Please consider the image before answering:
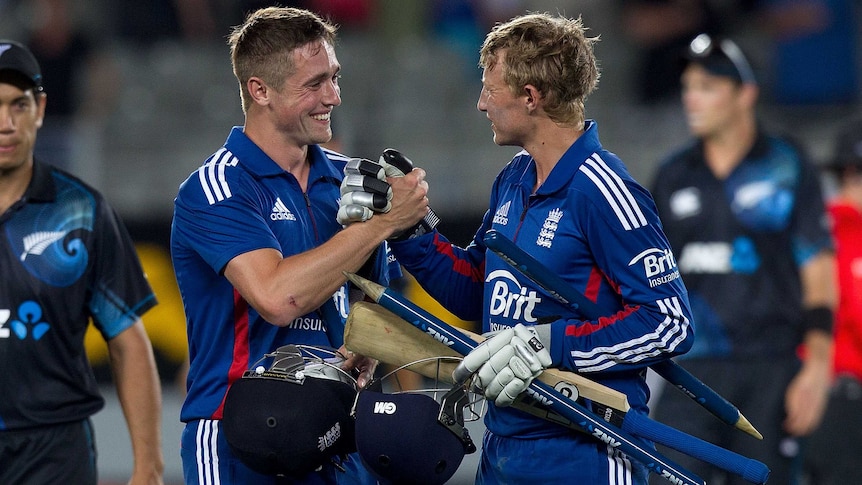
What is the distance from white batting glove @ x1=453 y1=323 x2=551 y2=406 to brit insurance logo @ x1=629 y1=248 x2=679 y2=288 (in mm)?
359

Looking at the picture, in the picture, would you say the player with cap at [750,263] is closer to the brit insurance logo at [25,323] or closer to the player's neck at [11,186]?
the brit insurance logo at [25,323]

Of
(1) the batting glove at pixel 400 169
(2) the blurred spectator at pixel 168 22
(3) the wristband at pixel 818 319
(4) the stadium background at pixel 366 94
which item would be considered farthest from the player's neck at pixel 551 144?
(2) the blurred spectator at pixel 168 22

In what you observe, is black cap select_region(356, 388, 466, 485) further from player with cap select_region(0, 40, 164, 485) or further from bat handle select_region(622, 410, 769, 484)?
player with cap select_region(0, 40, 164, 485)

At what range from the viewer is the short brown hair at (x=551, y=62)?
12.1 ft

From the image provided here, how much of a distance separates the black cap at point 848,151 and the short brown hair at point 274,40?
13.4 ft

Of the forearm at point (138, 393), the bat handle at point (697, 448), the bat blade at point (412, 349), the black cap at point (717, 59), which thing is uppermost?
the black cap at point (717, 59)

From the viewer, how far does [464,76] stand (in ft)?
38.3

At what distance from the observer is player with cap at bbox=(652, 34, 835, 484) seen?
240 inches

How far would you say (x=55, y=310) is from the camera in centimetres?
433

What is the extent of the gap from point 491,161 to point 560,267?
6.75m

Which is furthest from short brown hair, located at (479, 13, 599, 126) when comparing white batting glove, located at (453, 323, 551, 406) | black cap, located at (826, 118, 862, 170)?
black cap, located at (826, 118, 862, 170)

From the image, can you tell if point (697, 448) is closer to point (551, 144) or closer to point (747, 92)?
point (551, 144)

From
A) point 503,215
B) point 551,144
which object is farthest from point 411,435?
point 551,144

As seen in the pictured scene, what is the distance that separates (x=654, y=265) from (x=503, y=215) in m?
0.54
